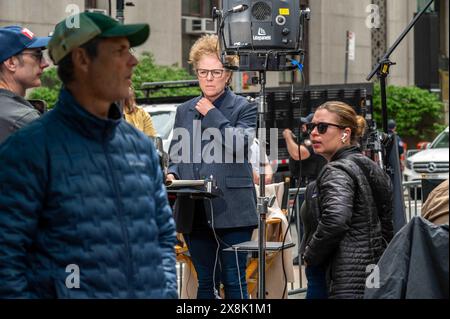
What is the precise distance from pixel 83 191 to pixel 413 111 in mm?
21655

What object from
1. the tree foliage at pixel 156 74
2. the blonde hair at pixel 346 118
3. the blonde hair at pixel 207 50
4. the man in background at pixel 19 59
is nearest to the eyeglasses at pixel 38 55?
the man in background at pixel 19 59

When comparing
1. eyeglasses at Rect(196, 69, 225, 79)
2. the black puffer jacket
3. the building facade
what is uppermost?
the building facade

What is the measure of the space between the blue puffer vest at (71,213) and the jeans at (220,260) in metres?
3.04

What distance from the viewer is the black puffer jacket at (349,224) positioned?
19.4 feet

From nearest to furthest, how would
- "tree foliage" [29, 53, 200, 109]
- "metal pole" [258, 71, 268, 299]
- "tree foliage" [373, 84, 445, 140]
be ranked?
"metal pole" [258, 71, 268, 299]
"tree foliage" [29, 53, 200, 109]
"tree foliage" [373, 84, 445, 140]

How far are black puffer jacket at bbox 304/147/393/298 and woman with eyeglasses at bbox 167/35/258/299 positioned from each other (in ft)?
2.78

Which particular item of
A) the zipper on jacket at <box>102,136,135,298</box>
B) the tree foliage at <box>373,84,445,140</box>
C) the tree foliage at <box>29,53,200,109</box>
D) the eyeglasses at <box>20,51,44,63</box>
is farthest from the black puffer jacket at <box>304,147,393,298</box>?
the tree foliage at <box>373,84,445,140</box>

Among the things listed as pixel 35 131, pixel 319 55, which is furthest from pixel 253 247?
pixel 319 55

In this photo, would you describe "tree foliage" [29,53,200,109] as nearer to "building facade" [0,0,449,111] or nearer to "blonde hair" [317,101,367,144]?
"building facade" [0,0,449,111]

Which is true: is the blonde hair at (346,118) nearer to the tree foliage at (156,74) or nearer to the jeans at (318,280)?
the jeans at (318,280)

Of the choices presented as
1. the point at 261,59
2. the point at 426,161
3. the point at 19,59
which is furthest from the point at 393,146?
the point at 426,161

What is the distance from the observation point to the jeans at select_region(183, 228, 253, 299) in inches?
270

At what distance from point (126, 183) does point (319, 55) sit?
292 inches

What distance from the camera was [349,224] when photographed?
597 centimetres
